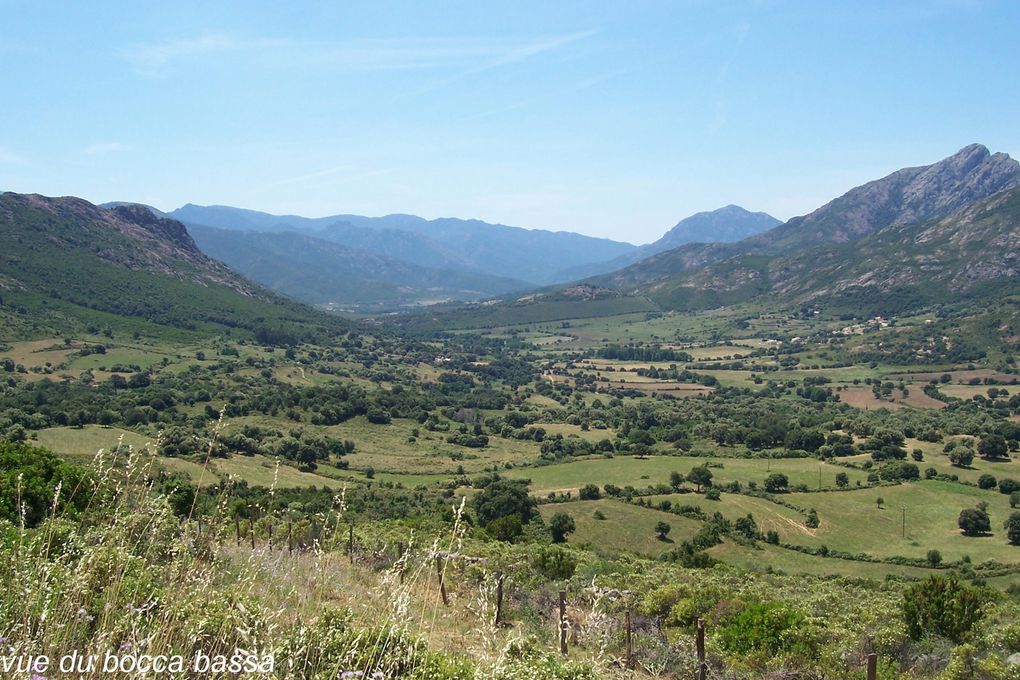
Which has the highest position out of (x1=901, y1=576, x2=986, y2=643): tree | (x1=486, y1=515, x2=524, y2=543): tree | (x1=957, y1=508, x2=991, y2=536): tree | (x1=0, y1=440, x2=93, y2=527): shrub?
(x1=0, y1=440, x2=93, y2=527): shrub

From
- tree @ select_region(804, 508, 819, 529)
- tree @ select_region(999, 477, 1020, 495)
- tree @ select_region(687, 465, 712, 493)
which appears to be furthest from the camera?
tree @ select_region(687, 465, 712, 493)

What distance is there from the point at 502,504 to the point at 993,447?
6908cm

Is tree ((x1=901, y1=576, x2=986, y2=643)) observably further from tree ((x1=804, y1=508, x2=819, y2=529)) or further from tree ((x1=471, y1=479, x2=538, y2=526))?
tree ((x1=804, y1=508, x2=819, y2=529))

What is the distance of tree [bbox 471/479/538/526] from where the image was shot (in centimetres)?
5206

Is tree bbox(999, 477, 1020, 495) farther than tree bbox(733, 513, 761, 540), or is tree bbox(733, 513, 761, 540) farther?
tree bbox(999, 477, 1020, 495)

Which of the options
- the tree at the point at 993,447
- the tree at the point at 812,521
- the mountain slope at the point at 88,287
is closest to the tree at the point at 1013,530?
the tree at the point at 812,521

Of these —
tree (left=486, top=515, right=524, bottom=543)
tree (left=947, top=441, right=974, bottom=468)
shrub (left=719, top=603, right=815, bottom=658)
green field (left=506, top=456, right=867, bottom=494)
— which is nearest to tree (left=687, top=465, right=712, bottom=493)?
green field (left=506, top=456, right=867, bottom=494)

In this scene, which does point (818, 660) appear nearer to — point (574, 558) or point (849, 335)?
point (574, 558)

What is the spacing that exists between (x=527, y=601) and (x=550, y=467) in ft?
218

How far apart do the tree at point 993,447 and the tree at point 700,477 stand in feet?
131

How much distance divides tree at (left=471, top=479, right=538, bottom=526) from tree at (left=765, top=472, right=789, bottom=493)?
29.0 m

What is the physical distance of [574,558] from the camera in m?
26.6

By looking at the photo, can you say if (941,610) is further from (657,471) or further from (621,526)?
(657,471)

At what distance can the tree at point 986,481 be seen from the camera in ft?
227
